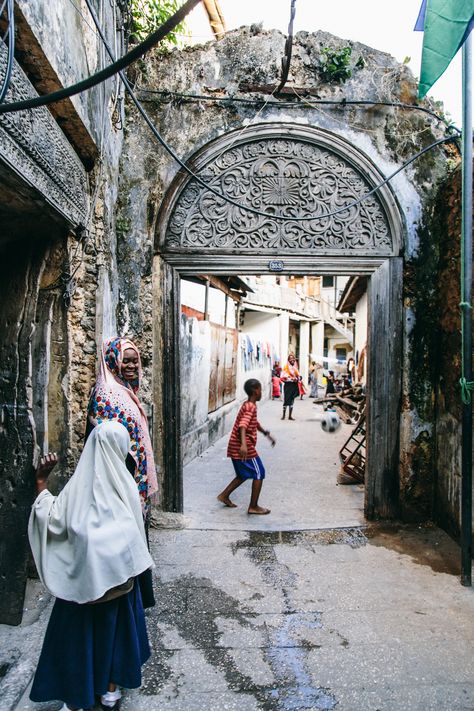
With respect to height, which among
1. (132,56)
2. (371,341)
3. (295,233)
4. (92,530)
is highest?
(295,233)

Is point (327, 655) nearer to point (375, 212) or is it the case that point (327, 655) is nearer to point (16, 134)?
point (16, 134)

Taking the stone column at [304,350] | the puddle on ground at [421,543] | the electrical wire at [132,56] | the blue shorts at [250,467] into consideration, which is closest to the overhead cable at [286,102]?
the electrical wire at [132,56]

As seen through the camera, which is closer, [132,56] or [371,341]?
[132,56]

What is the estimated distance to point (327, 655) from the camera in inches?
115

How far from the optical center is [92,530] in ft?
7.11

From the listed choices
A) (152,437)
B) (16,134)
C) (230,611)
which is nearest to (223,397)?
(152,437)

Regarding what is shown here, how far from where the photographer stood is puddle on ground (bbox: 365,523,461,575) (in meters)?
4.22

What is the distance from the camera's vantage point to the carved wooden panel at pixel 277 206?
512 centimetres

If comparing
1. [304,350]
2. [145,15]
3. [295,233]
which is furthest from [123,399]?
[304,350]

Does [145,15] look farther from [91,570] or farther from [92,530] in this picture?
[91,570]

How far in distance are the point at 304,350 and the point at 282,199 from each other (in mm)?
24066

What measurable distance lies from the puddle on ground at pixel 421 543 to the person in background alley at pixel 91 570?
2857 millimetres

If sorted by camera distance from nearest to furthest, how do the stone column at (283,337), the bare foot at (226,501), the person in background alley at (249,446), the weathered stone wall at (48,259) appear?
the weathered stone wall at (48,259) < the person in background alley at (249,446) < the bare foot at (226,501) < the stone column at (283,337)

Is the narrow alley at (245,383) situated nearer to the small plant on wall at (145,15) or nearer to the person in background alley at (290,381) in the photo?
the small plant on wall at (145,15)
